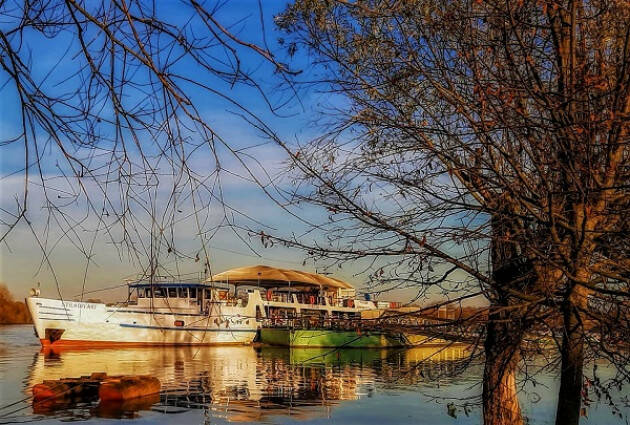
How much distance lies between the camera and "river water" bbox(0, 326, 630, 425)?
15.1 meters

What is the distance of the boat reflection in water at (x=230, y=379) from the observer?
1655 cm

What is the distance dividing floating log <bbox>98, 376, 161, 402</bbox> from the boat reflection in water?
299 mm

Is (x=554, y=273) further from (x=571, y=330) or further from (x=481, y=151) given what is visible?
(x=481, y=151)

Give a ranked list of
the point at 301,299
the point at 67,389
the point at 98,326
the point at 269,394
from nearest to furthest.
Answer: the point at 67,389
the point at 269,394
the point at 98,326
the point at 301,299

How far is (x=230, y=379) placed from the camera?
24.3 m

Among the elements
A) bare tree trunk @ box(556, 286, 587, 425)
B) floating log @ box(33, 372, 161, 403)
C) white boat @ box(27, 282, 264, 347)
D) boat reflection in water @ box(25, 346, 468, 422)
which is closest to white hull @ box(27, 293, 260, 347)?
white boat @ box(27, 282, 264, 347)

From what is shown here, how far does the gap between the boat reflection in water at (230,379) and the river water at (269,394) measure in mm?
31

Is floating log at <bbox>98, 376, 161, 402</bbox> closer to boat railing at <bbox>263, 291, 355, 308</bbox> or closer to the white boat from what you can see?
the white boat

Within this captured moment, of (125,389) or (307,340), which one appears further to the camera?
(307,340)

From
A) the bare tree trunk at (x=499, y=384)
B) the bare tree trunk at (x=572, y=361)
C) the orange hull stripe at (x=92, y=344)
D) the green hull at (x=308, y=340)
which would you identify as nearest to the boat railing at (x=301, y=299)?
the green hull at (x=308, y=340)

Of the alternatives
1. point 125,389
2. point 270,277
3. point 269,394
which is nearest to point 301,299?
point 270,277

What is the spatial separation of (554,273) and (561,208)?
76 cm

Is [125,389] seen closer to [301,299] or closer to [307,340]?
[307,340]

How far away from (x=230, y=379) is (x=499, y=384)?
62.7 ft
